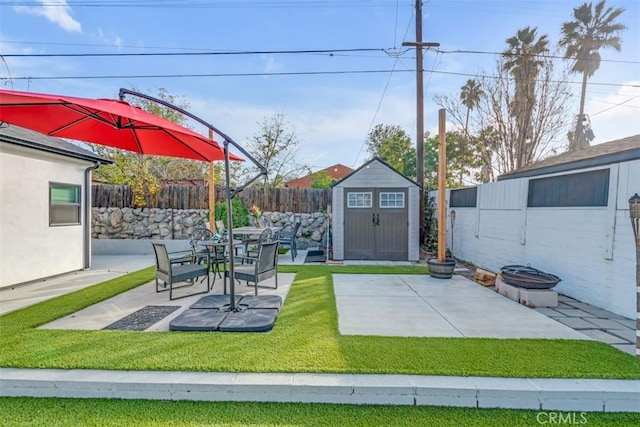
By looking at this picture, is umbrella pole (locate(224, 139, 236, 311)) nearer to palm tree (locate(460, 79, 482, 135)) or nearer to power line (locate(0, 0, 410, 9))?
power line (locate(0, 0, 410, 9))

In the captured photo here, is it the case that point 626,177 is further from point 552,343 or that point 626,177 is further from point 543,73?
point 543,73

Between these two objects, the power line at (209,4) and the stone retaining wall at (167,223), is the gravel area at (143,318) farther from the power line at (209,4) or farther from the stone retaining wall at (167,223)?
the power line at (209,4)

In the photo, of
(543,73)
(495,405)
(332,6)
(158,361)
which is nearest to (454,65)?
(332,6)

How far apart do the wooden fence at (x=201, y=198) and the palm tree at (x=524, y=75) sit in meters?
10.2

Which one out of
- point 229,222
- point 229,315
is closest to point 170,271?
point 229,315

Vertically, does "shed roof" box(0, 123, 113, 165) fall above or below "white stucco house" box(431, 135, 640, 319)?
above

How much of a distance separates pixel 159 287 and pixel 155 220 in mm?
5648

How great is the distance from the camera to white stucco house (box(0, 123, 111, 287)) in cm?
535

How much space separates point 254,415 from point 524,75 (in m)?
16.9

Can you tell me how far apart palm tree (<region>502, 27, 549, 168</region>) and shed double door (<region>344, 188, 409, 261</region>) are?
955cm

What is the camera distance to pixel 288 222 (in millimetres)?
10461

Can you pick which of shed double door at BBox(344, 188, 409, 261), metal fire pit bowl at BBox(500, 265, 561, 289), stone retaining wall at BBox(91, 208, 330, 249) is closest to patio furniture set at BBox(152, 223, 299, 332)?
shed double door at BBox(344, 188, 409, 261)

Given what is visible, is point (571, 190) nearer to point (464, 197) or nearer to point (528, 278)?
point (528, 278)

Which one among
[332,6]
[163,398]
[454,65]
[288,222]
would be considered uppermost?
[332,6]
